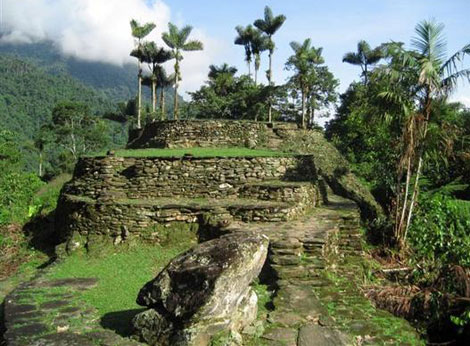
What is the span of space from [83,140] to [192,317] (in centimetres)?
3603

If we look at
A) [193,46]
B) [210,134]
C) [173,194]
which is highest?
[193,46]

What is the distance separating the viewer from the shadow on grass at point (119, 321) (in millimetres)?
5178

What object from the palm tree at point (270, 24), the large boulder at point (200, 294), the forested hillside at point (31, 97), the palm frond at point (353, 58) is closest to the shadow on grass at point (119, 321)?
the large boulder at point (200, 294)

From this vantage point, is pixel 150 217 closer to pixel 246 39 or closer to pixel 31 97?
pixel 246 39

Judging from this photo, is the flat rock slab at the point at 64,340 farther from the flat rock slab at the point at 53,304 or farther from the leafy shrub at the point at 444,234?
the leafy shrub at the point at 444,234

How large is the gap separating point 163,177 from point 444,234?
242 inches

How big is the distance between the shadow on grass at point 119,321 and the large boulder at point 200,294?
0.33m

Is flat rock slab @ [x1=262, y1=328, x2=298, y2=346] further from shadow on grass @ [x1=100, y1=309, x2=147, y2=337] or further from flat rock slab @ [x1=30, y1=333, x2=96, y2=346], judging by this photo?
flat rock slab @ [x1=30, y1=333, x2=96, y2=346]

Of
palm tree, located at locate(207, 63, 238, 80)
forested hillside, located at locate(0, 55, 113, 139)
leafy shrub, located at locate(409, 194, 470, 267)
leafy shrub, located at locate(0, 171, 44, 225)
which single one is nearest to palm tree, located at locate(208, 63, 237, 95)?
palm tree, located at locate(207, 63, 238, 80)

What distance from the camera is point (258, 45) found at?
32906 mm

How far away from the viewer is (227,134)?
15.6m

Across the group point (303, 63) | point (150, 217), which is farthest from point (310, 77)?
point (150, 217)

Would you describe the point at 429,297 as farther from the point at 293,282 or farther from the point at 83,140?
the point at 83,140

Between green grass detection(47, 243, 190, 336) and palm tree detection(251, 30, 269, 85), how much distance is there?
25.9 metres
